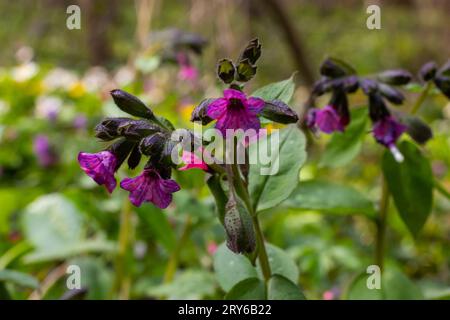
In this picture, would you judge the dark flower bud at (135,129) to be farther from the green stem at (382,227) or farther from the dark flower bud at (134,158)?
the green stem at (382,227)

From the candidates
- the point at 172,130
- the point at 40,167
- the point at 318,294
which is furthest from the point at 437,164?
the point at 172,130

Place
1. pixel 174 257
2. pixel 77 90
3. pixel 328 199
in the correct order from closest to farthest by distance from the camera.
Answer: pixel 328 199, pixel 174 257, pixel 77 90

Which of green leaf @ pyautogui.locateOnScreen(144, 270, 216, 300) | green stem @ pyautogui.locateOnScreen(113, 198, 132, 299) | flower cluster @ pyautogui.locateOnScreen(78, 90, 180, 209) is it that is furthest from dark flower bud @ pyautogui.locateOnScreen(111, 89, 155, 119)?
green stem @ pyautogui.locateOnScreen(113, 198, 132, 299)

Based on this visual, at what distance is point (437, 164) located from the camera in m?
2.33

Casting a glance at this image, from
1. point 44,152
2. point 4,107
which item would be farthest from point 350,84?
point 4,107

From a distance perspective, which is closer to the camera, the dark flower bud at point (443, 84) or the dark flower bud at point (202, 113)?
the dark flower bud at point (202, 113)

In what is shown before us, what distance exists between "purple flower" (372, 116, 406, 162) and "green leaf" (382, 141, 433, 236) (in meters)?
0.06

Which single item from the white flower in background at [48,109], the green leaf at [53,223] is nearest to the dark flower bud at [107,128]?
the green leaf at [53,223]

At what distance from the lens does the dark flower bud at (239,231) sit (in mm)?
619

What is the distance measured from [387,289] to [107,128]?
480 mm

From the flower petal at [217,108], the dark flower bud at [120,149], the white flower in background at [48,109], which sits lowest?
the dark flower bud at [120,149]

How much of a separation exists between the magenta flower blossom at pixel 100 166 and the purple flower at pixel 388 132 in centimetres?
44

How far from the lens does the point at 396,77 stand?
924mm

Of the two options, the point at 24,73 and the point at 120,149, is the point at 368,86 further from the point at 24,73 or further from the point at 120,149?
the point at 24,73
